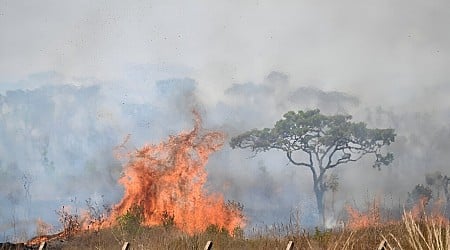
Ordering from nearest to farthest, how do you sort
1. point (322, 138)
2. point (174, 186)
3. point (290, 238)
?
1. point (290, 238)
2. point (174, 186)
3. point (322, 138)

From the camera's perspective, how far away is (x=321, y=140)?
16688 mm

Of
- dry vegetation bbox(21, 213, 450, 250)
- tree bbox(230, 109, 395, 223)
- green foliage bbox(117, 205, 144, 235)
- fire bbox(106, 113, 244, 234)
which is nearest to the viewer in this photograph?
dry vegetation bbox(21, 213, 450, 250)

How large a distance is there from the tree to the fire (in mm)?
2908

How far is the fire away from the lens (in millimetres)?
12742

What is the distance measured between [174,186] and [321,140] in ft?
16.2

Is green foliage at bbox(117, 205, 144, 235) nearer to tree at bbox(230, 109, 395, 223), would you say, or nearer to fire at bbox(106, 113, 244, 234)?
fire at bbox(106, 113, 244, 234)

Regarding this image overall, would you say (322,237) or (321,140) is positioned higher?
(321,140)

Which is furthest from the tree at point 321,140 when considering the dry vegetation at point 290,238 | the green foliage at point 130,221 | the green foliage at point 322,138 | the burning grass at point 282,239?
the dry vegetation at point 290,238

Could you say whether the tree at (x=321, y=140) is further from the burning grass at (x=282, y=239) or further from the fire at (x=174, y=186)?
the burning grass at (x=282, y=239)

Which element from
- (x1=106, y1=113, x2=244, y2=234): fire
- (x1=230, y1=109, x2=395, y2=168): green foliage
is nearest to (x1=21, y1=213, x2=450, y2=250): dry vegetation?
(x1=106, y1=113, x2=244, y2=234): fire

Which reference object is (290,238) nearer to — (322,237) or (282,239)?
(282,239)

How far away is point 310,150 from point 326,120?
2.87ft

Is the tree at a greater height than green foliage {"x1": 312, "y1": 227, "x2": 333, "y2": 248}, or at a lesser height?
greater

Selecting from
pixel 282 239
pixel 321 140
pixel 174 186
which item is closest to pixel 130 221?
pixel 174 186
